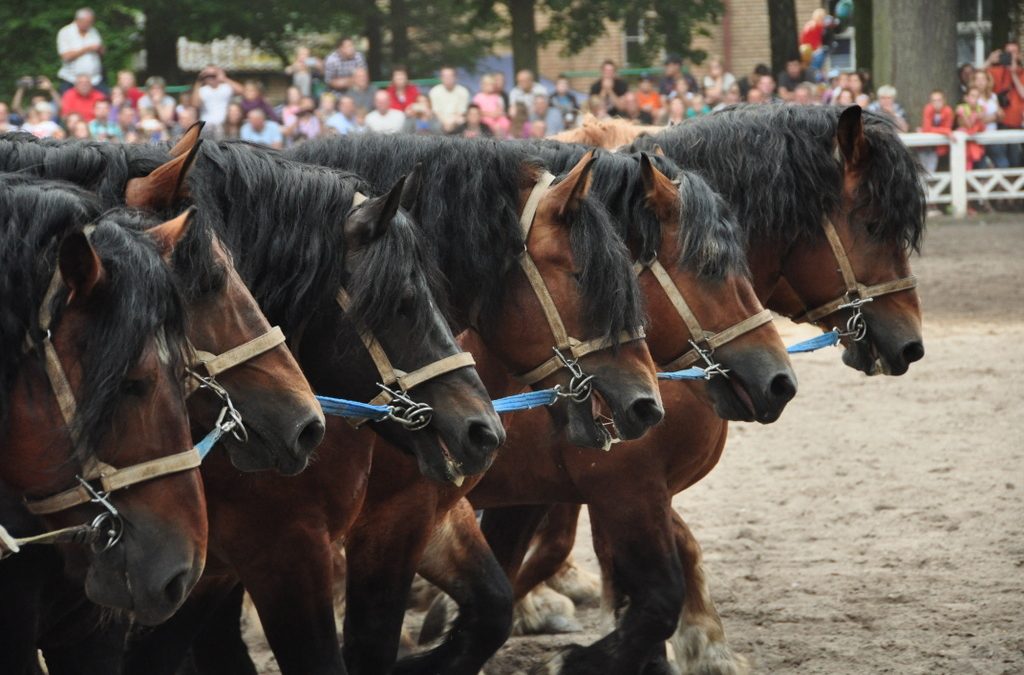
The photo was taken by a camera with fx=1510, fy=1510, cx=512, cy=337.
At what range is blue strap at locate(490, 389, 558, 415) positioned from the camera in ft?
15.1

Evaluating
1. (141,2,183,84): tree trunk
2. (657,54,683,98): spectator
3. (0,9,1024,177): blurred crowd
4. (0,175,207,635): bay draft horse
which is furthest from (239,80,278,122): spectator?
(0,175,207,635): bay draft horse

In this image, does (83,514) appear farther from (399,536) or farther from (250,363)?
(399,536)

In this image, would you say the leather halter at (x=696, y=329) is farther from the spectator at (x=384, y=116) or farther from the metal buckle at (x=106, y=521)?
the spectator at (x=384, y=116)

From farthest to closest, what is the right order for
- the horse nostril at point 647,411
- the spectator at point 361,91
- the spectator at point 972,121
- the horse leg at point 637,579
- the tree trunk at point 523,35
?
the tree trunk at point 523,35 < the spectator at point 972,121 < the spectator at point 361,91 < the horse leg at point 637,579 < the horse nostril at point 647,411

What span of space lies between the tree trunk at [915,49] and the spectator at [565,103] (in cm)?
414

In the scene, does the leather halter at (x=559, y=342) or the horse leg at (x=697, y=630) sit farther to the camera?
the horse leg at (x=697, y=630)

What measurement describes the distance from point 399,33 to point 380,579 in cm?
2141

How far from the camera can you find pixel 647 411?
4.54m

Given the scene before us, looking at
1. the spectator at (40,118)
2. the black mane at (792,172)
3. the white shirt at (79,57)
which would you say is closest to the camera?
the black mane at (792,172)

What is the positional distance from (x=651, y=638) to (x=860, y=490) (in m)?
3.46

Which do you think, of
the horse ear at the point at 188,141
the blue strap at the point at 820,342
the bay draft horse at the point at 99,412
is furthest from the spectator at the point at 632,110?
the bay draft horse at the point at 99,412

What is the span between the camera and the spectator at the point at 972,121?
65.2ft

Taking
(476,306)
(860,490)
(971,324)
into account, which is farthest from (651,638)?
(971,324)

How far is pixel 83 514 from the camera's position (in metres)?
3.18
